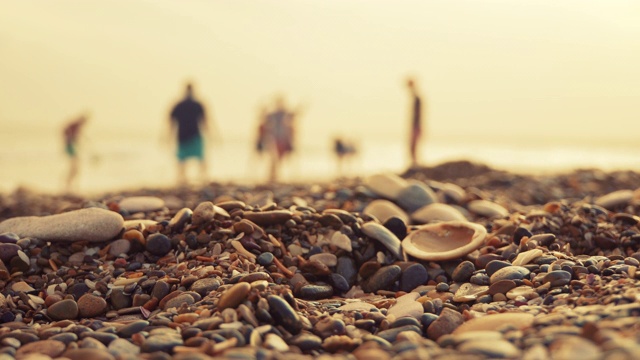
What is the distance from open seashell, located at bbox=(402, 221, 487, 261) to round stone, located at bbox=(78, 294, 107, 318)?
6.73 feet

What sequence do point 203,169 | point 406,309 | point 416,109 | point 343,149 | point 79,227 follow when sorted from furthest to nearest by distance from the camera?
point 343,149, point 416,109, point 203,169, point 79,227, point 406,309

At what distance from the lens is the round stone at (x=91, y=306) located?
3.90 m

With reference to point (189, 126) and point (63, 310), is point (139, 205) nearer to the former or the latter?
point (63, 310)

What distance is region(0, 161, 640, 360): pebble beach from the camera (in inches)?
112

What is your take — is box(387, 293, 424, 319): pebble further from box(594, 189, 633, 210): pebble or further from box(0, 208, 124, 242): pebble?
box(594, 189, 633, 210): pebble

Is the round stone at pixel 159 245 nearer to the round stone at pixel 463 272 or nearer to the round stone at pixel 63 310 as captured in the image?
the round stone at pixel 63 310

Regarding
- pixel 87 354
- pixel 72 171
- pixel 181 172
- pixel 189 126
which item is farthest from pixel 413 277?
pixel 72 171

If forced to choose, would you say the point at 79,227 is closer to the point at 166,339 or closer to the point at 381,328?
the point at 166,339

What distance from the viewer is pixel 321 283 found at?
4379 mm

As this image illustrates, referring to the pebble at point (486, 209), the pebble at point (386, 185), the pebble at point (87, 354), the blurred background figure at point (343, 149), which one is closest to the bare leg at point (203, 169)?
the pebble at point (386, 185)

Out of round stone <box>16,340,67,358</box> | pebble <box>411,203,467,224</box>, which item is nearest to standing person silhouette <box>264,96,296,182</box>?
pebble <box>411,203,467,224</box>

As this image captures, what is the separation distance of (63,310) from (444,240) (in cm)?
266

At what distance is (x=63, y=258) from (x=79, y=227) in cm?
24

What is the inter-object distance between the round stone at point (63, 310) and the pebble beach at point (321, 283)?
0.03 ft
